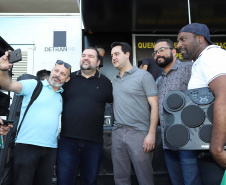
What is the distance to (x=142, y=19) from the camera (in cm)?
490

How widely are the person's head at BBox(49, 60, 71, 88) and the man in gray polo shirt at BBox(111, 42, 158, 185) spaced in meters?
0.60

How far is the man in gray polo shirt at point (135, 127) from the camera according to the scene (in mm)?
2217

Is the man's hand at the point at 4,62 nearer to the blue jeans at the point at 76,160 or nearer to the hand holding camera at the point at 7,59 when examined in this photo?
the hand holding camera at the point at 7,59

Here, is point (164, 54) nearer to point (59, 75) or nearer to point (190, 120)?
point (59, 75)

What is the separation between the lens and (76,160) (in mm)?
2270

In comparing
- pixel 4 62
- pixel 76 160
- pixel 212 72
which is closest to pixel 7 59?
pixel 4 62

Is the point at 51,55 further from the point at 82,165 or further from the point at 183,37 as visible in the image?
the point at 183,37

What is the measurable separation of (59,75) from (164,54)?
1.23 meters

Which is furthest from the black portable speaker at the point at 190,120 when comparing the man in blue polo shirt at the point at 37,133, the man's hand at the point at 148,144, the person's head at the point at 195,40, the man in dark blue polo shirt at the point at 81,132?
the man in blue polo shirt at the point at 37,133

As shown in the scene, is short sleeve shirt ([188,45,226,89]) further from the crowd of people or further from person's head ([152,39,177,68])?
person's head ([152,39,177,68])

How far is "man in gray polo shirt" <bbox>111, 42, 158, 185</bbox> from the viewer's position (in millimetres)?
2217

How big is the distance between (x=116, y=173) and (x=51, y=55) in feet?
11.4

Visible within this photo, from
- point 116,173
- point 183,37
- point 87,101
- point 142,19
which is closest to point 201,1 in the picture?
point 142,19

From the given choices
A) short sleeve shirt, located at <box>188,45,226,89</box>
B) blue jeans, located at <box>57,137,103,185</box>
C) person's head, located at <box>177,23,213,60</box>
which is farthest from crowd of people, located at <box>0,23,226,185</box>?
short sleeve shirt, located at <box>188,45,226,89</box>
